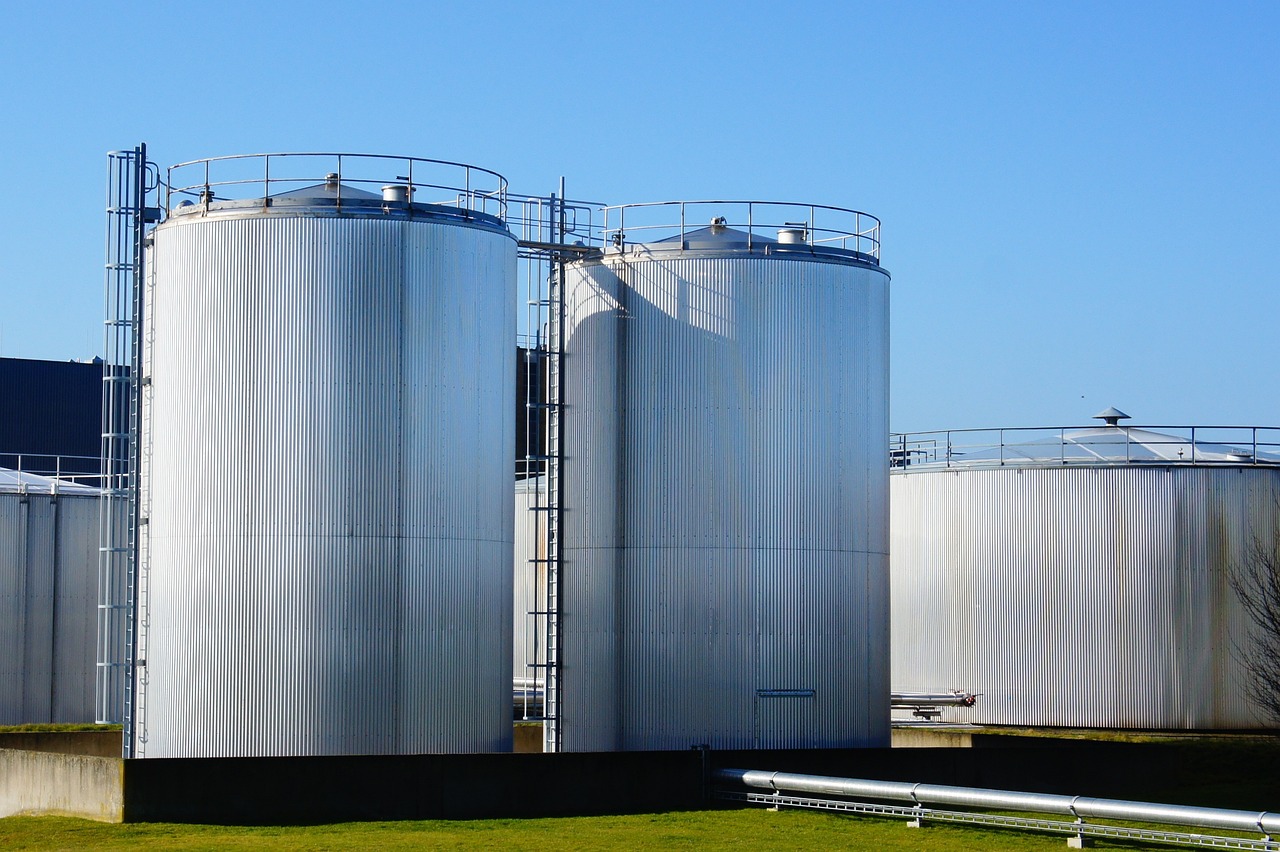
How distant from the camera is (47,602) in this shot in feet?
155

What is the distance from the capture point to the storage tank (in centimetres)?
4619

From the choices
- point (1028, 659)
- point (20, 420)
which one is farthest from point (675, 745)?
point (20, 420)

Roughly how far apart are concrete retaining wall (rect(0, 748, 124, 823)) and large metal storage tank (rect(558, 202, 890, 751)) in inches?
435

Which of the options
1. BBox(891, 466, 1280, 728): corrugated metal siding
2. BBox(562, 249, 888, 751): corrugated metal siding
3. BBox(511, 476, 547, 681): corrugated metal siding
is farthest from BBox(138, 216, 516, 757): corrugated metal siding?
BBox(891, 466, 1280, 728): corrugated metal siding

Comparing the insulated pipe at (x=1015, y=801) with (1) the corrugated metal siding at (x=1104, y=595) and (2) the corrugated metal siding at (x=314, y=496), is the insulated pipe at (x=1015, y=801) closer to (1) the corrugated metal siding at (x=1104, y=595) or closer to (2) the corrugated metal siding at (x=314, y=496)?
(2) the corrugated metal siding at (x=314, y=496)

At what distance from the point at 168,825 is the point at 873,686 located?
49.8ft

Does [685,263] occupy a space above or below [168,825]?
above

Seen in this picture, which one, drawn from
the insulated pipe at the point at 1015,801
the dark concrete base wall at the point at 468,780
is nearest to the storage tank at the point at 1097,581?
the dark concrete base wall at the point at 468,780

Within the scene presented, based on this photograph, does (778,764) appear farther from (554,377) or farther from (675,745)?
(554,377)

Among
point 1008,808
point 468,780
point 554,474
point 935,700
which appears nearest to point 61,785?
point 468,780

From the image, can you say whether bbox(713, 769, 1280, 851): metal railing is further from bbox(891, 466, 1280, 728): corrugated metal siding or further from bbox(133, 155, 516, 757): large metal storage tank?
bbox(891, 466, 1280, 728): corrugated metal siding

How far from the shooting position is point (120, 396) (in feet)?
118

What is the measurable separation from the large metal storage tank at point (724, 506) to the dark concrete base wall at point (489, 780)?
2.48m

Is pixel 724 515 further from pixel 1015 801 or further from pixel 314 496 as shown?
pixel 1015 801
